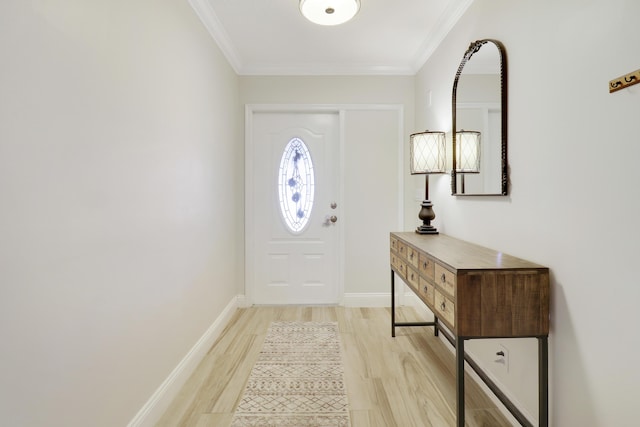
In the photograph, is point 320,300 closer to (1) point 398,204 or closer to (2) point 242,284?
(2) point 242,284

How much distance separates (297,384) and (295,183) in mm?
2003

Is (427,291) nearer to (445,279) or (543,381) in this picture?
(445,279)

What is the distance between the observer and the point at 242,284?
3418 millimetres

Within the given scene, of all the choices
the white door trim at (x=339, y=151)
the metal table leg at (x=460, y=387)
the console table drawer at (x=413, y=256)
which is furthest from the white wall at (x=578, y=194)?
the white door trim at (x=339, y=151)

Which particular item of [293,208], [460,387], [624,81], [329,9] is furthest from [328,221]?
[624,81]

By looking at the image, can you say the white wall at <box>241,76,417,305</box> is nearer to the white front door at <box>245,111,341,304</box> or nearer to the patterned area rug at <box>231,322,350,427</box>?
the white front door at <box>245,111,341,304</box>

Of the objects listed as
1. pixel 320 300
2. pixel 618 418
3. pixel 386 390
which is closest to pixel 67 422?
pixel 386 390

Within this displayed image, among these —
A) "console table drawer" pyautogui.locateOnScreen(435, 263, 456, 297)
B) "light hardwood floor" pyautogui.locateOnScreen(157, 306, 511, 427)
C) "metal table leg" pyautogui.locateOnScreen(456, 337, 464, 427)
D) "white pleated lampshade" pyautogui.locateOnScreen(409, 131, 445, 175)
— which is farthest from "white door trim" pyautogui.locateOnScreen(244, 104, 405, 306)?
"metal table leg" pyautogui.locateOnScreen(456, 337, 464, 427)

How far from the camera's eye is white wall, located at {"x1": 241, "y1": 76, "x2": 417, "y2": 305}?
3.37m

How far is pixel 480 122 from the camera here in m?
1.97

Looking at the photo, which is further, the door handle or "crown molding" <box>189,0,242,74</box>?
the door handle

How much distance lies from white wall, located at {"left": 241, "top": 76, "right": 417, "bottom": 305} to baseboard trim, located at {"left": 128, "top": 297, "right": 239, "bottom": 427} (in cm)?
146

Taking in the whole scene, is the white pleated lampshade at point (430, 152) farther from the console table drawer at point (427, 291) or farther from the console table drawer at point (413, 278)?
the console table drawer at point (427, 291)

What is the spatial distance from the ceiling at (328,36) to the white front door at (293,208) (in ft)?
1.65
